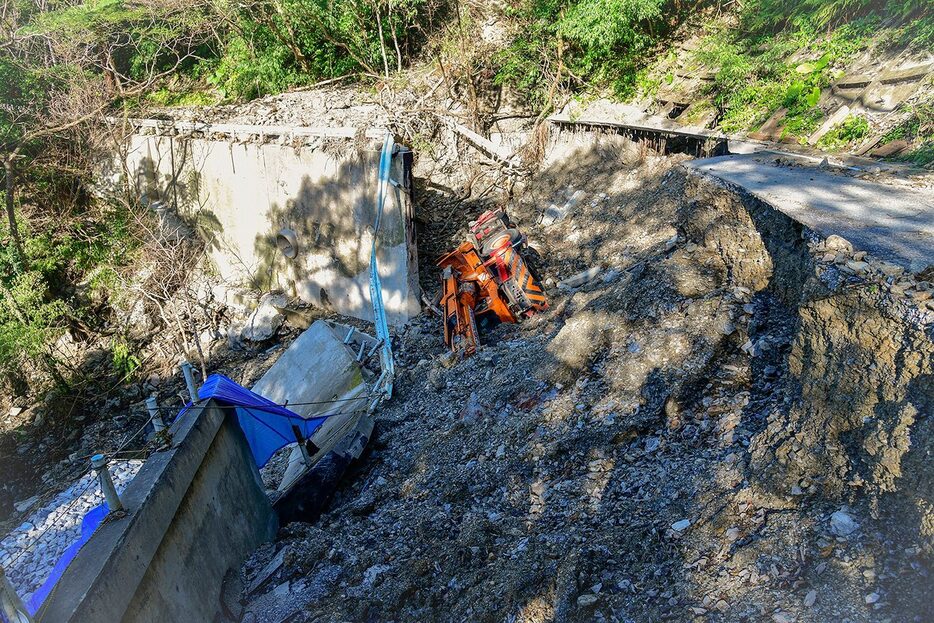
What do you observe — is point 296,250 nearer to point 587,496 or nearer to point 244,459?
point 244,459

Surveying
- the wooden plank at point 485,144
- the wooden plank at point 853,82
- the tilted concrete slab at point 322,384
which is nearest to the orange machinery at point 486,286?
the tilted concrete slab at point 322,384

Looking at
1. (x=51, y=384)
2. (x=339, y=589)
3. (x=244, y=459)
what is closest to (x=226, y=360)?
(x=51, y=384)

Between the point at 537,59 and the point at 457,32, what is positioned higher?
the point at 457,32

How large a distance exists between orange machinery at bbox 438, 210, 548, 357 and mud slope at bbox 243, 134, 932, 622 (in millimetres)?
357

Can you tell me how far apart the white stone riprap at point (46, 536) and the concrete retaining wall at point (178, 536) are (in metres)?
1.36

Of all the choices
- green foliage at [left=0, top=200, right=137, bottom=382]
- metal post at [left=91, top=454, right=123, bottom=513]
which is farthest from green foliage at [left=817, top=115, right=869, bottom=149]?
green foliage at [left=0, top=200, right=137, bottom=382]

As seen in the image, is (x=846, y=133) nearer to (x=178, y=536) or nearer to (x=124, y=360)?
(x=178, y=536)

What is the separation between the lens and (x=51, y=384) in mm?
10117

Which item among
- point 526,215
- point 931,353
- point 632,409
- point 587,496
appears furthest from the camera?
point 526,215

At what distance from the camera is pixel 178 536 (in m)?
4.11

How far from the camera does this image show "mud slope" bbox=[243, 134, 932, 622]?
2.85 metres

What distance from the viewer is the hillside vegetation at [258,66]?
27.1ft

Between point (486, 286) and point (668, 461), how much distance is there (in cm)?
383

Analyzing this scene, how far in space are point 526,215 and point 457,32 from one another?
428 centimetres
